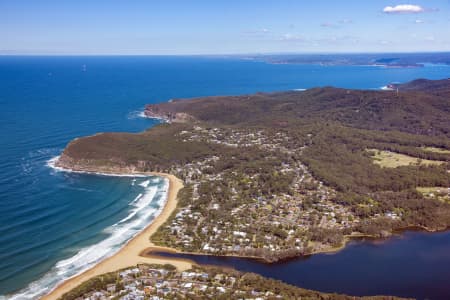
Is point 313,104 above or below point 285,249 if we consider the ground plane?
above

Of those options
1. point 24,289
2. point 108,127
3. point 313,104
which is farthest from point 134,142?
point 313,104

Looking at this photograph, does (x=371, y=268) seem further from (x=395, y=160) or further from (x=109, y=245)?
(x=395, y=160)

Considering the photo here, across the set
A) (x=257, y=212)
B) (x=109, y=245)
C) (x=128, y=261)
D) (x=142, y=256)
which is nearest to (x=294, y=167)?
(x=257, y=212)

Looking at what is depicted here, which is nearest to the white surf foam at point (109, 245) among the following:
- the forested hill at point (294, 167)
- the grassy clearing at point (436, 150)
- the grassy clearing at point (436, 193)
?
the forested hill at point (294, 167)

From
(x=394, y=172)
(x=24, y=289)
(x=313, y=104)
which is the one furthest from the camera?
(x=313, y=104)

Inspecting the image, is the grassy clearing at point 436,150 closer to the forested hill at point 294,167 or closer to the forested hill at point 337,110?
the forested hill at point 294,167

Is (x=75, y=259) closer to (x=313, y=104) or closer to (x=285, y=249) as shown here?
(x=285, y=249)
